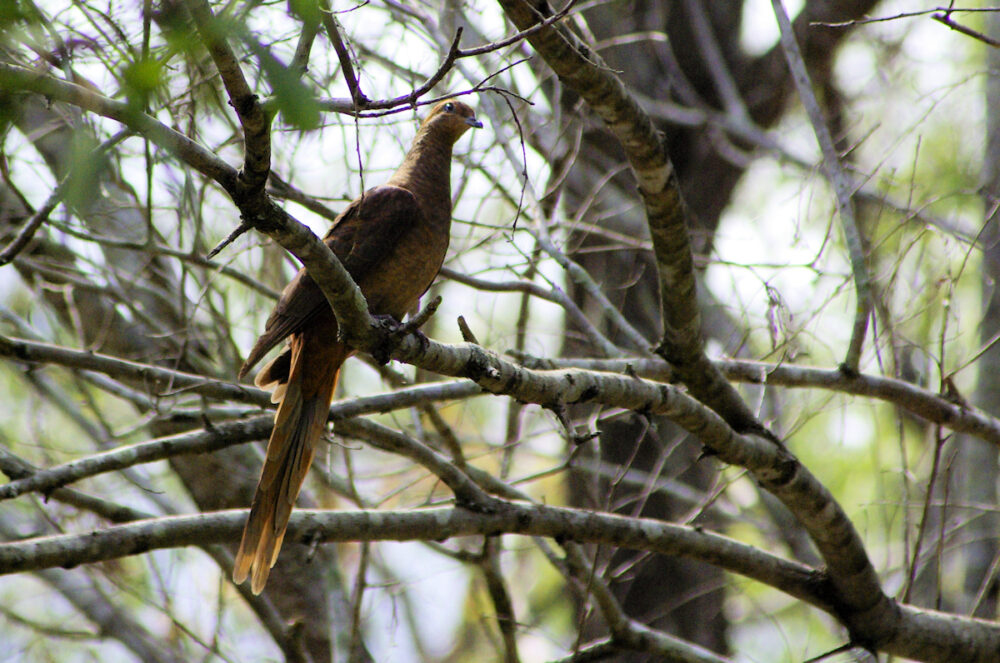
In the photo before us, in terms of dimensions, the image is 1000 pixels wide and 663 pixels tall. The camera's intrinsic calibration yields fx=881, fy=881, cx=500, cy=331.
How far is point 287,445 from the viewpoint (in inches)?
122

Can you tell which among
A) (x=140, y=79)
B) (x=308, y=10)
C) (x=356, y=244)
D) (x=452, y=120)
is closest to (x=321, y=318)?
(x=356, y=244)

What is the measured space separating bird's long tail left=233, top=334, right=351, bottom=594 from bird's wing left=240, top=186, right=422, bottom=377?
130 millimetres

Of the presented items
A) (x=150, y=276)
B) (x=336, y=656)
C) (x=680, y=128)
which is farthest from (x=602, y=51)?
(x=336, y=656)

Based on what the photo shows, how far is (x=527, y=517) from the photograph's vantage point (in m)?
3.03

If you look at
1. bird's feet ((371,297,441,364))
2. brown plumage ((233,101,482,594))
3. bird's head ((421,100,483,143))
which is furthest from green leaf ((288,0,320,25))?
bird's head ((421,100,483,143))

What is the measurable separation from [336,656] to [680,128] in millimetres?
4599

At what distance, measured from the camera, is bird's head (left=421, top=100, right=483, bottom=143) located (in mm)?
3904

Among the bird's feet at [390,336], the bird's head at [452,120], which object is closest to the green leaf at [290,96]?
the bird's feet at [390,336]

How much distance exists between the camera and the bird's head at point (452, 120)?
3.90 metres

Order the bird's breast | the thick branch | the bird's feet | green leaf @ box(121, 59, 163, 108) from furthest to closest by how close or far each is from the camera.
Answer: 1. the bird's breast
2. the thick branch
3. the bird's feet
4. green leaf @ box(121, 59, 163, 108)

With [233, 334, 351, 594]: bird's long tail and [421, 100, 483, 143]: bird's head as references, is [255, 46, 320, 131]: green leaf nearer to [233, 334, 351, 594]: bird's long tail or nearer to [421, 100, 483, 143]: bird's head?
[233, 334, 351, 594]: bird's long tail

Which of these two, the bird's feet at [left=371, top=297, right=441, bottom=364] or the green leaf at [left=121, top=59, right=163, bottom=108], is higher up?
the bird's feet at [left=371, top=297, right=441, bottom=364]

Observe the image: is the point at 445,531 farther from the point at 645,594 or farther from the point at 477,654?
the point at 477,654

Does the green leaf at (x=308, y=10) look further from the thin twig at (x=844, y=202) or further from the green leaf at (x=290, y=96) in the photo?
the thin twig at (x=844, y=202)
